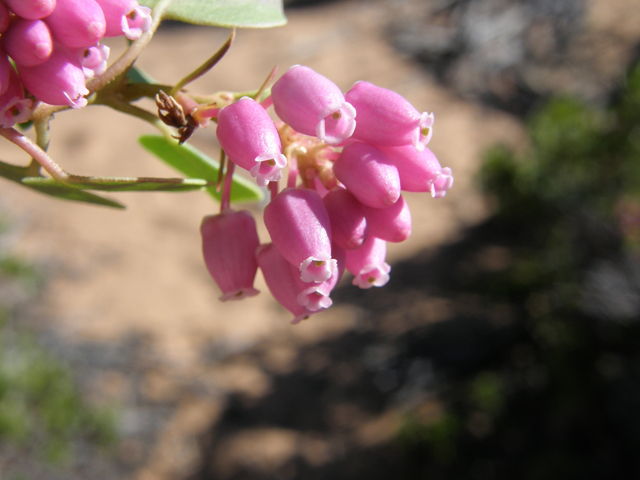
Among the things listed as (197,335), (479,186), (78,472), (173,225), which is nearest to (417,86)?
(479,186)

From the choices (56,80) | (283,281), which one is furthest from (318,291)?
(56,80)

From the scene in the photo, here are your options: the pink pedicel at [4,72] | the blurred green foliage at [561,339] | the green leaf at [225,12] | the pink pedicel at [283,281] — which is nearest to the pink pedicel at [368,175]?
the pink pedicel at [283,281]

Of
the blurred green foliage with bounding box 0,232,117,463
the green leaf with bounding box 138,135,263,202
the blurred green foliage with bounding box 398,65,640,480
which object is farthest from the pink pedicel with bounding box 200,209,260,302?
the blurred green foliage with bounding box 398,65,640,480

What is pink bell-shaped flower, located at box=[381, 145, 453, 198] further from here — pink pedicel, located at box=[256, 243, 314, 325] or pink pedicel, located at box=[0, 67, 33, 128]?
pink pedicel, located at box=[0, 67, 33, 128]

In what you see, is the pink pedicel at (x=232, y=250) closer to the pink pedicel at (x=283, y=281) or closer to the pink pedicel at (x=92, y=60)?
the pink pedicel at (x=283, y=281)

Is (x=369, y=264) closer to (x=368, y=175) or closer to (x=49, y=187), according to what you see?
(x=368, y=175)
